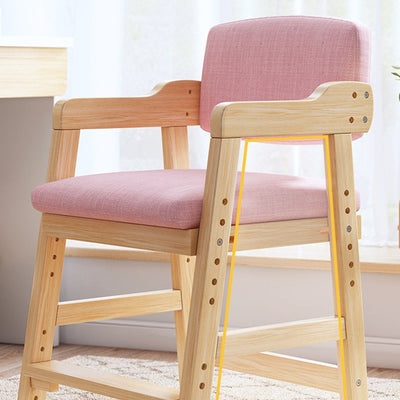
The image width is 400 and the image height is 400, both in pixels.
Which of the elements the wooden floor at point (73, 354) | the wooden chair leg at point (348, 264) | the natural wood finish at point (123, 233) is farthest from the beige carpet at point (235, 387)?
the natural wood finish at point (123, 233)

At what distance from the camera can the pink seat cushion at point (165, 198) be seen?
52.9 inches

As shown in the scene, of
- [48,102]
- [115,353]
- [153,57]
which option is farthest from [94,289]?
[153,57]

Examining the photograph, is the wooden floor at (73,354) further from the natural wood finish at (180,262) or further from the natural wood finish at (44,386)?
the natural wood finish at (44,386)

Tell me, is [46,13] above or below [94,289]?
above

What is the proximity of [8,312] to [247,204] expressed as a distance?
1062mm

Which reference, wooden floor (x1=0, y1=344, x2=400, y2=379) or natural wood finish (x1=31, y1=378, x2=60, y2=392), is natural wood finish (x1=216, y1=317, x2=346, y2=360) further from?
wooden floor (x1=0, y1=344, x2=400, y2=379)

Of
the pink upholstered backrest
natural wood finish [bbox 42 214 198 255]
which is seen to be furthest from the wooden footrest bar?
the pink upholstered backrest

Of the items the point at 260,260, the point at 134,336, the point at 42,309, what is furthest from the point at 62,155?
the point at 134,336

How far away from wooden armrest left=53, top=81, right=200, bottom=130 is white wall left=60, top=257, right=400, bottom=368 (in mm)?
381

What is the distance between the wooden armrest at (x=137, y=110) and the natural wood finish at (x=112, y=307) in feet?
1.11

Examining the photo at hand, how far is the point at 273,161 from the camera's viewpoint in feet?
7.80

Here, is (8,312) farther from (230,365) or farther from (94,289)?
(230,365)

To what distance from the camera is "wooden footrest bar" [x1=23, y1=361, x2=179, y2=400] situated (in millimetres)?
1433

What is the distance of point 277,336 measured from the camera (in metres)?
1.46
